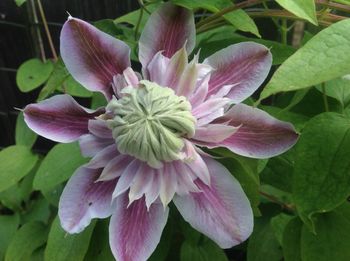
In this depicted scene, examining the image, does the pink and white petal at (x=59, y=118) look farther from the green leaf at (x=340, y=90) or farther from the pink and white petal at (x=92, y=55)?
the green leaf at (x=340, y=90)

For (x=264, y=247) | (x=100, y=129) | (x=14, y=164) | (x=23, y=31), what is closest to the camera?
(x=100, y=129)

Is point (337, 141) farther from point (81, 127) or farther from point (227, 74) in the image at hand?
point (81, 127)

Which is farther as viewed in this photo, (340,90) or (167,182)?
(340,90)

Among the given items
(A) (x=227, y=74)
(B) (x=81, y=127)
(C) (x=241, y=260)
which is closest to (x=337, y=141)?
(A) (x=227, y=74)

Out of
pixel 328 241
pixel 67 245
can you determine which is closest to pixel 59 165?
pixel 67 245

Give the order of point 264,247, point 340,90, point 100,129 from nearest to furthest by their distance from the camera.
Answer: point 100,129
point 340,90
point 264,247

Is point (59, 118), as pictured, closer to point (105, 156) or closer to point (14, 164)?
point (105, 156)

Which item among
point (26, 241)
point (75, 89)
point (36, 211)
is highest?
point (75, 89)
